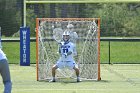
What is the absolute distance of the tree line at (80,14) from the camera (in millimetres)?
27828

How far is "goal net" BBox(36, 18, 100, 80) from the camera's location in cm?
1648

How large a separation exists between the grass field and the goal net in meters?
0.49

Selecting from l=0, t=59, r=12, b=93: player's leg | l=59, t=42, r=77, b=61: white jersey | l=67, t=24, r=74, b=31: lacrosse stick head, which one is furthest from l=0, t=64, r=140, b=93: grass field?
l=0, t=59, r=12, b=93: player's leg

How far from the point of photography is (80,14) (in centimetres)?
3086

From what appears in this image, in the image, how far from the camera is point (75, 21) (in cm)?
1684

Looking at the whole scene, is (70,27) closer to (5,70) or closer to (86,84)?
(86,84)

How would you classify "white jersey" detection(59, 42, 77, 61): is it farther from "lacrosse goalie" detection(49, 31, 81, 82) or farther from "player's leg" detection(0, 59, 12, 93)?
"player's leg" detection(0, 59, 12, 93)

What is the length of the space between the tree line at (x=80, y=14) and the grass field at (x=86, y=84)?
755 centimetres

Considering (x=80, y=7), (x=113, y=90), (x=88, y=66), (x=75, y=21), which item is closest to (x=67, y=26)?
(x=75, y=21)

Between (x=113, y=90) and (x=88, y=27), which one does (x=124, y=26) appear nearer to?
(x=88, y=27)

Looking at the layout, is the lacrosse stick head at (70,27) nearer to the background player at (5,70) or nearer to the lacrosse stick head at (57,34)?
the lacrosse stick head at (57,34)

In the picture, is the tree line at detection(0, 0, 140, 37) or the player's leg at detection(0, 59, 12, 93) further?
the tree line at detection(0, 0, 140, 37)

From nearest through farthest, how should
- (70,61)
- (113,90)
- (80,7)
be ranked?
(113,90), (70,61), (80,7)

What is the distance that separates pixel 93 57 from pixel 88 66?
12.4 inches
